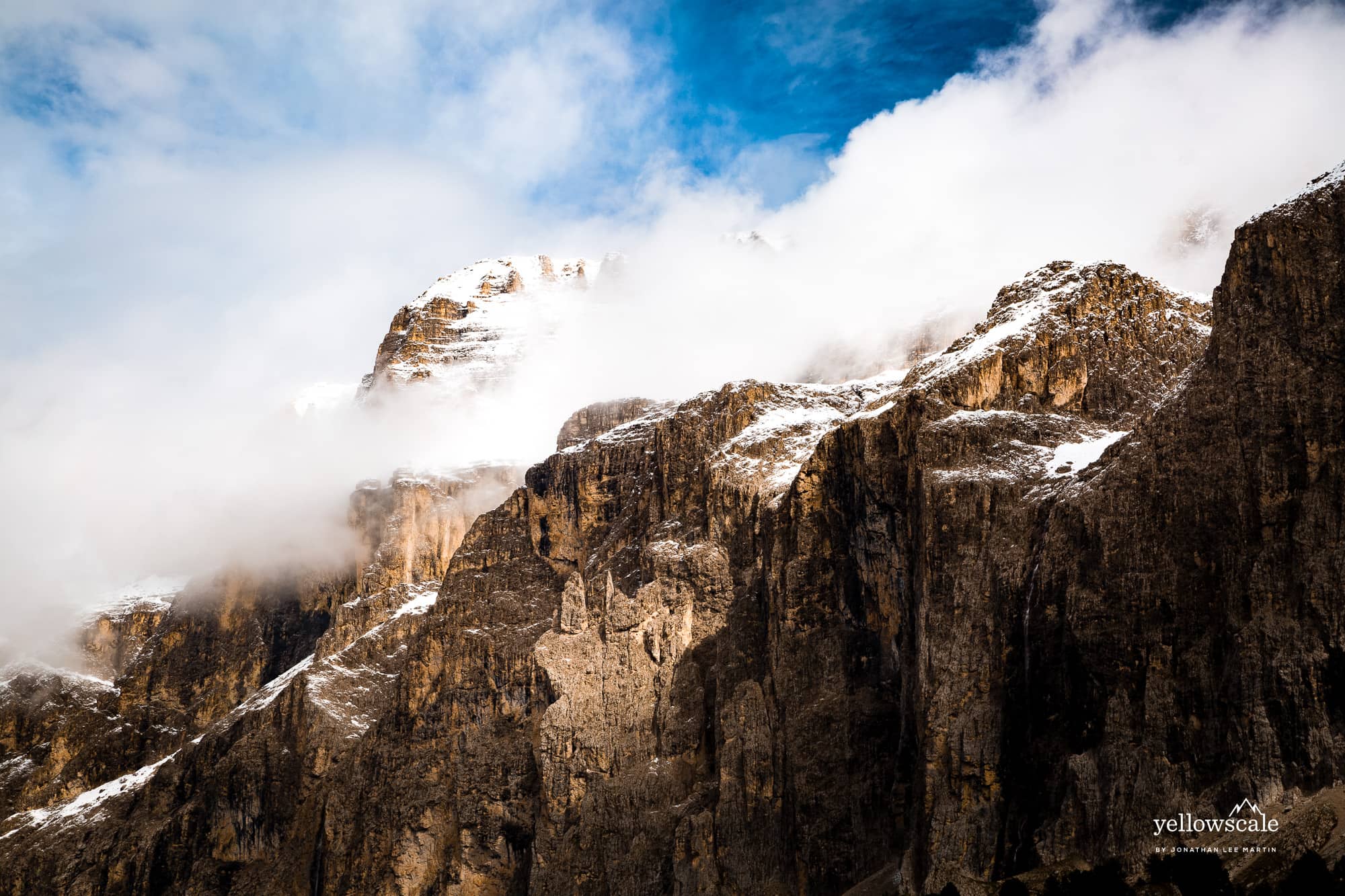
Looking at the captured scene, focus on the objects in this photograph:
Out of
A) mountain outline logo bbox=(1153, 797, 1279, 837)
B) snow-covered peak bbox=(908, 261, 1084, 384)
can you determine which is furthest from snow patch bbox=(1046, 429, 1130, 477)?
mountain outline logo bbox=(1153, 797, 1279, 837)

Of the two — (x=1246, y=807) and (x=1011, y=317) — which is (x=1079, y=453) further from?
(x=1246, y=807)

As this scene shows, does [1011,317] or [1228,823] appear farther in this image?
[1011,317]

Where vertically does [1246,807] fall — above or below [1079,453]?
below

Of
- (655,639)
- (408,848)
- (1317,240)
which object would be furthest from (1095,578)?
(408,848)

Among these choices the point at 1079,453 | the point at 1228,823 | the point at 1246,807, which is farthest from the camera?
the point at 1079,453

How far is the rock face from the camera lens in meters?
113

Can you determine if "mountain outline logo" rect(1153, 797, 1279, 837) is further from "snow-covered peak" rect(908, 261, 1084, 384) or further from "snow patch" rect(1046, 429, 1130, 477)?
"snow-covered peak" rect(908, 261, 1084, 384)

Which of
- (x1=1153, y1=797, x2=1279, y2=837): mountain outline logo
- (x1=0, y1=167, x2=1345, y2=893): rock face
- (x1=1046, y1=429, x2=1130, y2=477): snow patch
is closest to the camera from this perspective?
(x1=1153, y1=797, x2=1279, y2=837): mountain outline logo

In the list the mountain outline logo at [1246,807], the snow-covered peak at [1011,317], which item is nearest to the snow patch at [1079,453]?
the snow-covered peak at [1011,317]

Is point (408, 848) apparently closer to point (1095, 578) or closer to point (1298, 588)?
point (1095, 578)

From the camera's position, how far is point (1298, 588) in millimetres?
109438

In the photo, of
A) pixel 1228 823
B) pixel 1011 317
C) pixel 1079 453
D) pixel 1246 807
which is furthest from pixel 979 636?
pixel 1011 317

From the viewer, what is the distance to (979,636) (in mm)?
133000

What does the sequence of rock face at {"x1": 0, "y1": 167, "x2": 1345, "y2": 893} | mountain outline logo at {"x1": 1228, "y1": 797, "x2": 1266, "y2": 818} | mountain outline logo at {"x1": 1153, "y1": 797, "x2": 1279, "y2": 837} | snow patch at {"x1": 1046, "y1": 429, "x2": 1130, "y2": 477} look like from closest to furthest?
mountain outline logo at {"x1": 1153, "y1": 797, "x2": 1279, "y2": 837}, mountain outline logo at {"x1": 1228, "y1": 797, "x2": 1266, "y2": 818}, rock face at {"x1": 0, "y1": 167, "x2": 1345, "y2": 893}, snow patch at {"x1": 1046, "y1": 429, "x2": 1130, "y2": 477}
